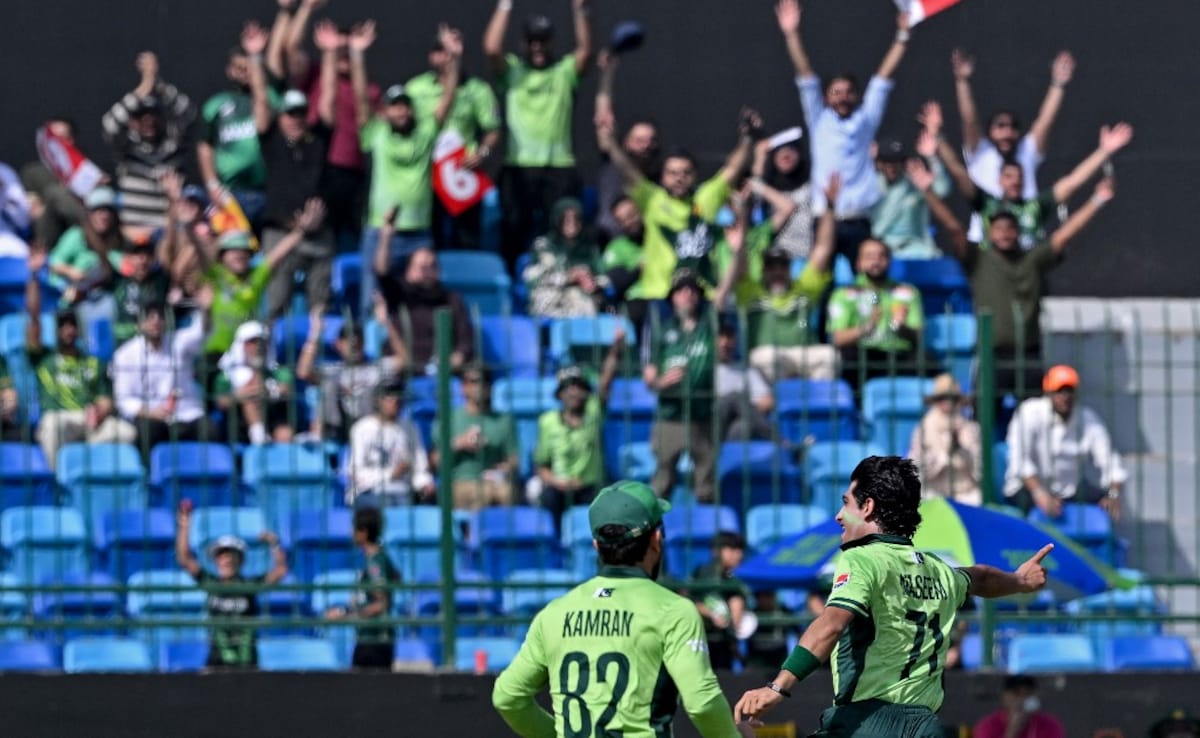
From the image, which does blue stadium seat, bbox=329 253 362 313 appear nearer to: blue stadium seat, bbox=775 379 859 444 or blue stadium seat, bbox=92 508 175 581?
blue stadium seat, bbox=92 508 175 581

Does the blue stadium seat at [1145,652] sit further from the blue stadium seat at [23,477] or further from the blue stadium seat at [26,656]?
the blue stadium seat at [23,477]

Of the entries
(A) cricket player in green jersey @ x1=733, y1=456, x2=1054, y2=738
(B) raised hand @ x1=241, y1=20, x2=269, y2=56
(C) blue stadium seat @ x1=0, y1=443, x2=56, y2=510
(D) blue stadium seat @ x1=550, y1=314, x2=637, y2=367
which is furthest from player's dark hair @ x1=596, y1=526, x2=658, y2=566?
(B) raised hand @ x1=241, y1=20, x2=269, y2=56

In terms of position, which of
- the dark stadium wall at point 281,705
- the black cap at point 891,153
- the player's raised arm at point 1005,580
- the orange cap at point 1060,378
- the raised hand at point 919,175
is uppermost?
the black cap at point 891,153

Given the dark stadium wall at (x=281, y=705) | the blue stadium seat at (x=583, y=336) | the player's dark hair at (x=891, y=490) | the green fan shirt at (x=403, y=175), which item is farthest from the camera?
the green fan shirt at (x=403, y=175)

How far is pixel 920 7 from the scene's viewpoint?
52.1 feet

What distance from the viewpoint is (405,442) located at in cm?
1099

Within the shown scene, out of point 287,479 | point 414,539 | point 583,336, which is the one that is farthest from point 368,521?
point 583,336

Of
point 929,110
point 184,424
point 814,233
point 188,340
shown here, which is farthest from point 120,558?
point 929,110

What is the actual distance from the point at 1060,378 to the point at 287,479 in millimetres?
3782

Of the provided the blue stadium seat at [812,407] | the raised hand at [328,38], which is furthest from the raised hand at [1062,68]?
the blue stadium seat at [812,407]

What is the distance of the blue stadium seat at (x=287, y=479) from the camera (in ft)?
35.9

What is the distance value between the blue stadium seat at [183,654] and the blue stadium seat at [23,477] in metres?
0.93

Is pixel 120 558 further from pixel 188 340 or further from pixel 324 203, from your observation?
pixel 324 203

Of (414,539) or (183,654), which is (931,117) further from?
(183,654)
